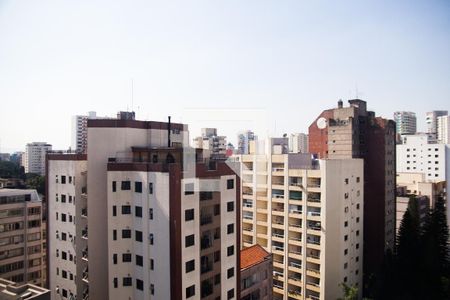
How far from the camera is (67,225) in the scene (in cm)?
1936

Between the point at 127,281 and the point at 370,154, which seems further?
the point at 370,154

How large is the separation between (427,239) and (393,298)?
6.07 meters

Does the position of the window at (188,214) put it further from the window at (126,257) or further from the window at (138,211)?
the window at (126,257)

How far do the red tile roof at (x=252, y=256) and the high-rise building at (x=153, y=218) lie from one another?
1941mm

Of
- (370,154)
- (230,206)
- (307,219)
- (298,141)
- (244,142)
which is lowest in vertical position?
(307,219)

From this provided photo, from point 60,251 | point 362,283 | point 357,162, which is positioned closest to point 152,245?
point 60,251

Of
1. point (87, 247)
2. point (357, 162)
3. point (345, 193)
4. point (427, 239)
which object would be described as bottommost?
point (427, 239)

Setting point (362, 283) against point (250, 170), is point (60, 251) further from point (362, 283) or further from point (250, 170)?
point (362, 283)

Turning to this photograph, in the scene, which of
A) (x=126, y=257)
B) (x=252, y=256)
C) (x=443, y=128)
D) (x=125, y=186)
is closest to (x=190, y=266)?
(x=126, y=257)

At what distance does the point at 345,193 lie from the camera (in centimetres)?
2523

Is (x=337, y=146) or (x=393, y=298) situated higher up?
(x=337, y=146)

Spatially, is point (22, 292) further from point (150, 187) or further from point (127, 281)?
point (150, 187)

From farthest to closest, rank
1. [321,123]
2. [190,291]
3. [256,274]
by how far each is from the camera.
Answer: [321,123]
[256,274]
[190,291]

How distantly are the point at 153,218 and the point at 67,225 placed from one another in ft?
22.8
